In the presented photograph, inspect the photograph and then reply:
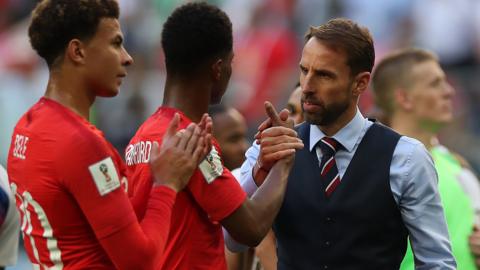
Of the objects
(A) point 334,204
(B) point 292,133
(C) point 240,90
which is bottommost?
(C) point 240,90

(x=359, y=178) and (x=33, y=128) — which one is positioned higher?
(x=33, y=128)

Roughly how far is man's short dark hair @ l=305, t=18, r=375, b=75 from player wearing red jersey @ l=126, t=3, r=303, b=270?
471 mm

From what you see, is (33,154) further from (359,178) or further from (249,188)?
(359,178)

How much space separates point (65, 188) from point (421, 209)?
60.4 inches

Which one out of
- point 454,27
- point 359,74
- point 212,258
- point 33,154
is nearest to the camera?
point 33,154

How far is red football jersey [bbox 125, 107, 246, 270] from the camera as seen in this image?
4.18 m

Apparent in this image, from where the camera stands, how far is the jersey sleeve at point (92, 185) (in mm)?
3859

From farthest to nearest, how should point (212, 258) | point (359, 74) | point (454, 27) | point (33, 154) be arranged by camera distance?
point (454, 27) → point (359, 74) → point (212, 258) → point (33, 154)

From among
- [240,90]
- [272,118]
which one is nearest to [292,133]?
[272,118]

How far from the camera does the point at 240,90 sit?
12469 millimetres

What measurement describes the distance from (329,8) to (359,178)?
319 inches

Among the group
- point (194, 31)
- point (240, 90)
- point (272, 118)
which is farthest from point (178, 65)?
point (240, 90)

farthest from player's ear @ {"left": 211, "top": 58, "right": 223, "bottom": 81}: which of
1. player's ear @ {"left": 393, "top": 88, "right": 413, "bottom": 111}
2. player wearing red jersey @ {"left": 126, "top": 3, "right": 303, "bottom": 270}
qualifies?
player's ear @ {"left": 393, "top": 88, "right": 413, "bottom": 111}

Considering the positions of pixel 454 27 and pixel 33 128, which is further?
pixel 454 27
